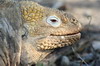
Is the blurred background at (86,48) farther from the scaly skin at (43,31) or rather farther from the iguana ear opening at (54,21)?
the iguana ear opening at (54,21)

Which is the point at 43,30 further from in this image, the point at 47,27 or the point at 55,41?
the point at 55,41

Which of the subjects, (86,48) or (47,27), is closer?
(47,27)

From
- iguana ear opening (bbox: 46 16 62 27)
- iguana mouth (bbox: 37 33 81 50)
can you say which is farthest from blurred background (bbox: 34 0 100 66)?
iguana ear opening (bbox: 46 16 62 27)

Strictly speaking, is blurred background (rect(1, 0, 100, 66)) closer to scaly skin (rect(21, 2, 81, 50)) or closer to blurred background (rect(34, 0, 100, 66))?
blurred background (rect(34, 0, 100, 66))

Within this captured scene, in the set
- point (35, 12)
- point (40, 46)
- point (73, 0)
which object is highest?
point (35, 12)

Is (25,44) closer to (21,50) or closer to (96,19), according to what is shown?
(21,50)

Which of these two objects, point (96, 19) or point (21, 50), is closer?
point (21, 50)

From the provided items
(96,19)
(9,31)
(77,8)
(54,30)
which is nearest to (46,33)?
(54,30)

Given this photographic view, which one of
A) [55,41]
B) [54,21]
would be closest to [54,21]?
[54,21]
